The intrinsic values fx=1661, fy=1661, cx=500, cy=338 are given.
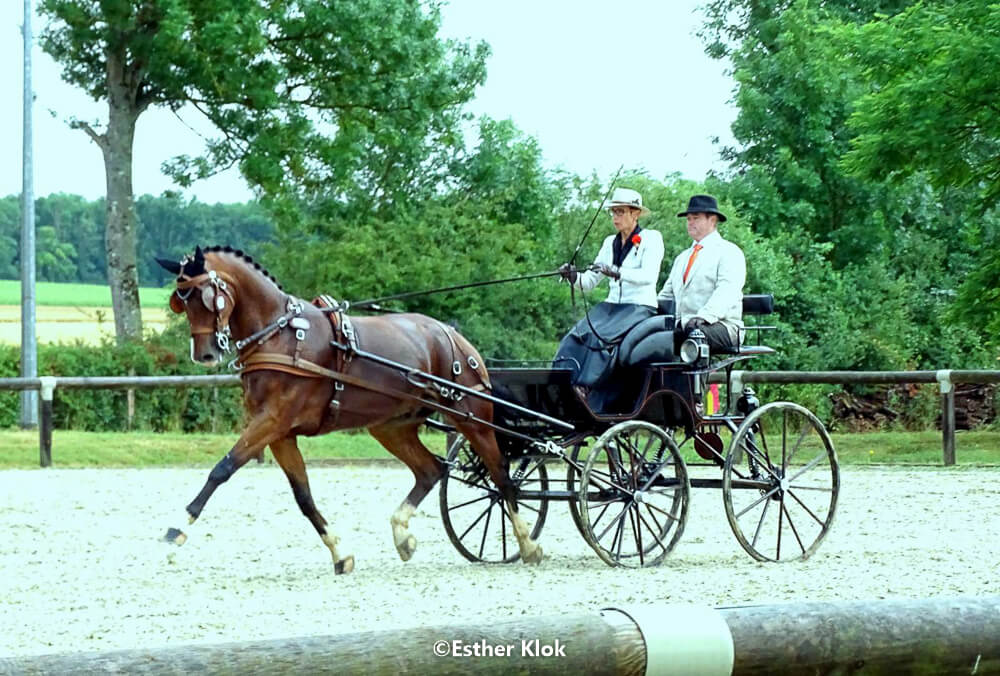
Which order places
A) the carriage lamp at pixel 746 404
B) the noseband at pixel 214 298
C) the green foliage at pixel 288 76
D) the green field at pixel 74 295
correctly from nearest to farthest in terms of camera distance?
the noseband at pixel 214 298
the carriage lamp at pixel 746 404
the green foliage at pixel 288 76
the green field at pixel 74 295

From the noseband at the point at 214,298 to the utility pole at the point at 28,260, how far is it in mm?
14569

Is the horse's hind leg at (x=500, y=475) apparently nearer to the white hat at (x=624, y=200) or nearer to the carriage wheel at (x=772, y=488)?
the carriage wheel at (x=772, y=488)

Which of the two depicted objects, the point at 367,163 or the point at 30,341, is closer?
the point at 30,341

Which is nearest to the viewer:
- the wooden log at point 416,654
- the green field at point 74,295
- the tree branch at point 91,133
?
the wooden log at point 416,654

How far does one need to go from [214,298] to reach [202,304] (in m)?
0.07

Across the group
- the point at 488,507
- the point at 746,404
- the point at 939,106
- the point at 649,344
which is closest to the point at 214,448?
the point at 939,106

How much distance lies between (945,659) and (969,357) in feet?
77.8

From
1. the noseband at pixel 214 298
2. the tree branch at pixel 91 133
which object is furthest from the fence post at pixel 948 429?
the tree branch at pixel 91 133

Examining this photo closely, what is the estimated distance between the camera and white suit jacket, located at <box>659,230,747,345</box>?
9.91 meters

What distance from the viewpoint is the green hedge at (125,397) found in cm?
2294

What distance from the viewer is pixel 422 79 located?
29734 millimetres

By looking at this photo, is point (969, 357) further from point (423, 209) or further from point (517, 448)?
point (517, 448)

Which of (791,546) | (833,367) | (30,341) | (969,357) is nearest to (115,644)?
(791,546)

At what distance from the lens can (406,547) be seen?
977cm
